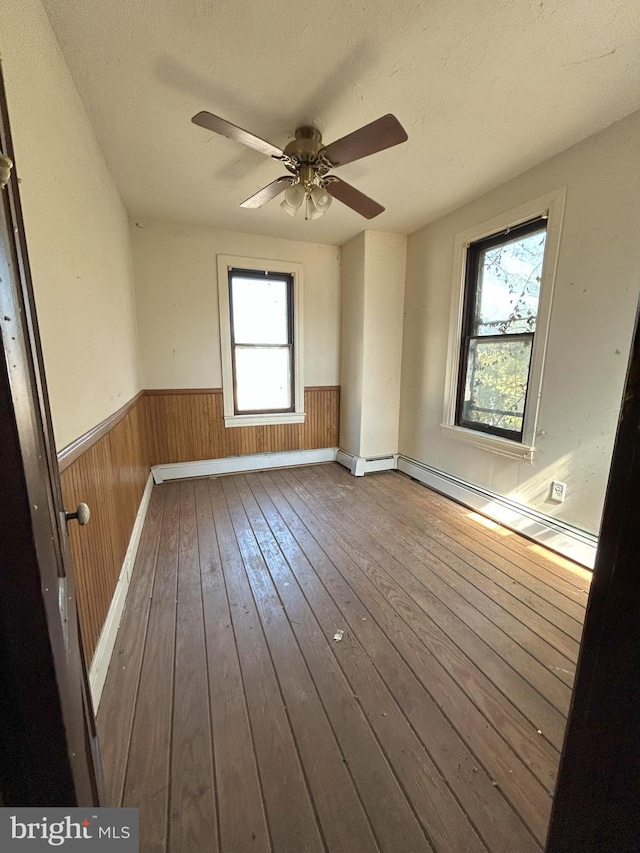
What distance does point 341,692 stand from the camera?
1260 mm

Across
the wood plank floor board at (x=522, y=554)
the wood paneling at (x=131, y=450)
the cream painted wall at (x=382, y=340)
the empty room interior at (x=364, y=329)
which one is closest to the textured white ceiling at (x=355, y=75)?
the empty room interior at (x=364, y=329)

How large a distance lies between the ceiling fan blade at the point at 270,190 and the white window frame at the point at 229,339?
4.03 ft

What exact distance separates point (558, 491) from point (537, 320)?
3.78 ft

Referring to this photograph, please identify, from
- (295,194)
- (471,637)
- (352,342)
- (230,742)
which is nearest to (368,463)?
(352,342)

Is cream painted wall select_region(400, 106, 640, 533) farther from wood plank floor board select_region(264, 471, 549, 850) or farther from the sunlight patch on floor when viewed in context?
wood plank floor board select_region(264, 471, 549, 850)

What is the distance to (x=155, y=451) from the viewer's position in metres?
3.39

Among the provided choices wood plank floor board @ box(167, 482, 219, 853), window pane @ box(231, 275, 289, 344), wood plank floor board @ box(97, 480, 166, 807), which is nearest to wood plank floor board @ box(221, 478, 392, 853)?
wood plank floor board @ box(167, 482, 219, 853)

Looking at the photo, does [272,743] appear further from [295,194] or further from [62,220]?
[295,194]

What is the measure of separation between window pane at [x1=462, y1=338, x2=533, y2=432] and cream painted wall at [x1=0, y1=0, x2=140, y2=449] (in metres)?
2.69

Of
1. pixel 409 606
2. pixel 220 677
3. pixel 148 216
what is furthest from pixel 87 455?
pixel 148 216

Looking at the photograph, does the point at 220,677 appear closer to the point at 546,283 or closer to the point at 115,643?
the point at 115,643

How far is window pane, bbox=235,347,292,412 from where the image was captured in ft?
12.0

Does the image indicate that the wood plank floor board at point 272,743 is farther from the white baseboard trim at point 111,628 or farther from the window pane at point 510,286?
the window pane at point 510,286

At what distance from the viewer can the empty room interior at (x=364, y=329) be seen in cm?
104
